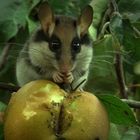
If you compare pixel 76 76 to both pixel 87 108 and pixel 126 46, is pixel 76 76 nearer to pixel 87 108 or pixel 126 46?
pixel 126 46

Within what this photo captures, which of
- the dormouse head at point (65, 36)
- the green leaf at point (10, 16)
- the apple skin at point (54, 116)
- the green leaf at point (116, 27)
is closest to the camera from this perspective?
the apple skin at point (54, 116)

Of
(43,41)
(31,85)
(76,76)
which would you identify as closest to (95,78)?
(76,76)

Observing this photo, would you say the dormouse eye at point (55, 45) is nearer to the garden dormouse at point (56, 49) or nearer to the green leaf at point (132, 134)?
the garden dormouse at point (56, 49)

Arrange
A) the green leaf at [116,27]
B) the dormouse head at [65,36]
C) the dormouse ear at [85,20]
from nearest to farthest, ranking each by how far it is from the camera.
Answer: the green leaf at [116,27] < the dormouse ear at [85,20] < the dormouse head at [65,36]

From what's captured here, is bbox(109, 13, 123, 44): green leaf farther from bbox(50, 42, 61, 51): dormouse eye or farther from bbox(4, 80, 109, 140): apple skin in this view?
bbox(4, 80, 109, 140): apple skin

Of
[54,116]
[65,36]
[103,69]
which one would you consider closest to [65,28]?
[65,36]

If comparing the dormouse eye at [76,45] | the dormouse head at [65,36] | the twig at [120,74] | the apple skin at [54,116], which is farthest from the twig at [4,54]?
the apple skin at [54,116]
